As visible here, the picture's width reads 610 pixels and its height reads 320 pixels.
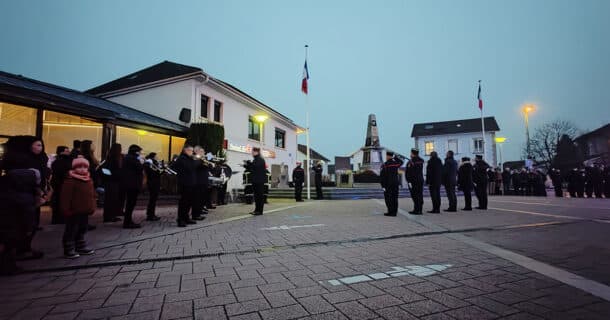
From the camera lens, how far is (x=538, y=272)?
9.85 ft

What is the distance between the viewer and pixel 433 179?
8.90m

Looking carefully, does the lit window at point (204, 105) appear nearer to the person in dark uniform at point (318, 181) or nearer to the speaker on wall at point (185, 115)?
the speaker on wall at point (185, 115)

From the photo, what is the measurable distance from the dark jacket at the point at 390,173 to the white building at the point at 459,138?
4176 cm

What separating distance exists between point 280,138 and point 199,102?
11.2 metres

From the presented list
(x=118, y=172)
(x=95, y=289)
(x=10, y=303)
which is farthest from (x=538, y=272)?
(x=118, y=172)

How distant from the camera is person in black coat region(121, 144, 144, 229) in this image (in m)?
6.10

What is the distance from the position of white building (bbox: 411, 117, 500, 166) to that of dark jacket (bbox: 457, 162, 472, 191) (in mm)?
38715

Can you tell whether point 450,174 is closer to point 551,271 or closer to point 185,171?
point 551,271

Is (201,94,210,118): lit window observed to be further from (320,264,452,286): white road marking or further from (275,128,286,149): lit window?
(320,264,452,286): white road marking

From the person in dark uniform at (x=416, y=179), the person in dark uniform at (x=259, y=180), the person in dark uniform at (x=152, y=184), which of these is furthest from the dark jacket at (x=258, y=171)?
the person in dark uniform at (x=416, y=179)

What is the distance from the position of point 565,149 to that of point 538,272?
5152 cm

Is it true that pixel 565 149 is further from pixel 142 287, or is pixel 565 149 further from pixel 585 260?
pixel 142 287

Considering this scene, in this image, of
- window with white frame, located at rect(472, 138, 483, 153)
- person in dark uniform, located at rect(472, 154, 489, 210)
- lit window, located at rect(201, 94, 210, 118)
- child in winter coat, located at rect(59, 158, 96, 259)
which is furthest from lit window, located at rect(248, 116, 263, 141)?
window with white frame, located at rect(472, 138, 483, 153)

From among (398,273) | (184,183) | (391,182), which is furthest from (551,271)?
(184,183)
